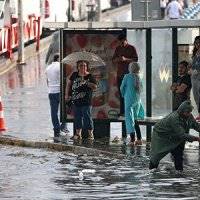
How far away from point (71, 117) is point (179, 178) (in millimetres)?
6177

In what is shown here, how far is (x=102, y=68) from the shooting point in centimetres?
2400

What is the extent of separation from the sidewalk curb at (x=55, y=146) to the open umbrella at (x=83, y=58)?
66.9 inches

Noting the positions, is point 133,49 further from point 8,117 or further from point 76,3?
point 76,3

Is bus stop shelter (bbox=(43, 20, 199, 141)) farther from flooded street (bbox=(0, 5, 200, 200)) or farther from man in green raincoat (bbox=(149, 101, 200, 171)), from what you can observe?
man in green raincoat (bbox=(149, 101, 200, 171))

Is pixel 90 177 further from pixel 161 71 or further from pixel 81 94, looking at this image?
pixel 161 71

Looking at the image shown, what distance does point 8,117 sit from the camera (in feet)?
89.3

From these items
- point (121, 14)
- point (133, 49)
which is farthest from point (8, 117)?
point (121, 14)

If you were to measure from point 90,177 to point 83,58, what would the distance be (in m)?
5.05

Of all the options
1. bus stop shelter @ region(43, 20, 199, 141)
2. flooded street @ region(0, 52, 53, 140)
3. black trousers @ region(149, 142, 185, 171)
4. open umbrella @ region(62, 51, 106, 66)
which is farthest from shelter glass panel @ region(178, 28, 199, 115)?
black trousers @ region(149, 142, 185, 171)

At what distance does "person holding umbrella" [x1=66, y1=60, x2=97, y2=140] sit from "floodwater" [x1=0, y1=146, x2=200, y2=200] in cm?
139

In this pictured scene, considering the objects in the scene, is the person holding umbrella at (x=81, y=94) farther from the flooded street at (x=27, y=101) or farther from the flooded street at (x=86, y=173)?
the flooded street at (x=27, y=101)

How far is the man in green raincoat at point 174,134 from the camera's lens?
60.7 feet

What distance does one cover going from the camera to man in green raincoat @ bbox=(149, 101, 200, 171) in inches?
729

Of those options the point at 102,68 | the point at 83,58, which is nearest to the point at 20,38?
the point at 102,68
